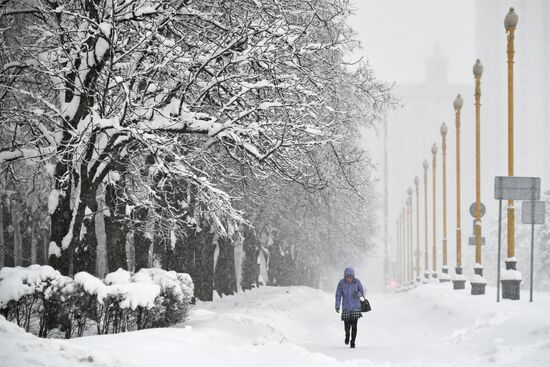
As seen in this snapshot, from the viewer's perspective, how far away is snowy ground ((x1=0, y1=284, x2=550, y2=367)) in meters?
7.39

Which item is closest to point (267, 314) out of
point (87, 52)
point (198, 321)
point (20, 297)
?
point (198, 321)

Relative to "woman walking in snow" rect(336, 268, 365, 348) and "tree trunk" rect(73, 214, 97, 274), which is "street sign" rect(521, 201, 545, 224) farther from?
"tree trunk" rect(73, 214, 97, 274)


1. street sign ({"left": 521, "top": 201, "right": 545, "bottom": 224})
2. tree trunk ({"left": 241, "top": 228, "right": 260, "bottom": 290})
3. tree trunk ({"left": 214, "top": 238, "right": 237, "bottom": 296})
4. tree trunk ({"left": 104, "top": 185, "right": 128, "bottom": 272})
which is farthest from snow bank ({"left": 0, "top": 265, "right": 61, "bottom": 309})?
tree trunk ({"left": 241, "top": 228, "right": 260, "bottom": 290})

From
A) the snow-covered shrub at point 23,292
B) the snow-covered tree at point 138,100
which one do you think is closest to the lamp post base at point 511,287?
the snow-covered tree at point 138,100

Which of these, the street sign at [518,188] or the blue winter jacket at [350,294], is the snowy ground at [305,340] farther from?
the street sign at [518,188]

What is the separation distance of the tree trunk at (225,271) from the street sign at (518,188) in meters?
10.8

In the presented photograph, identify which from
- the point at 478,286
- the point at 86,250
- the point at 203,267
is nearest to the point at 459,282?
the point at 478,286

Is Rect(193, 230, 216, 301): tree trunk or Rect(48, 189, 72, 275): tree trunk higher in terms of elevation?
Rect(48, 189, 72, 275): tree trunk

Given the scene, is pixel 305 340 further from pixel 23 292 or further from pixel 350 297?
pixel 23 292

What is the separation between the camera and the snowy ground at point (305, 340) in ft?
24.2

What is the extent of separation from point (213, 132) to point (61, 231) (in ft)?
10.1

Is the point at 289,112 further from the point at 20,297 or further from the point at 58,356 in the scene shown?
the point at 58,356

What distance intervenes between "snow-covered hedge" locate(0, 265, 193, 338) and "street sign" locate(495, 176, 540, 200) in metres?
12.7

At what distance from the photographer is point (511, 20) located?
2356 centimetres
